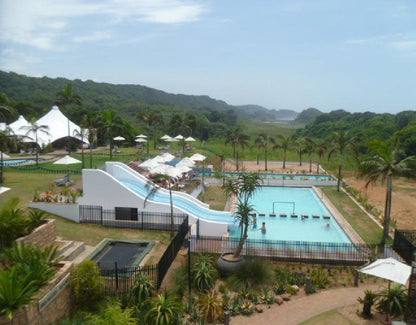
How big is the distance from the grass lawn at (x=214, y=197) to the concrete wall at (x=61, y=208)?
8.74 m

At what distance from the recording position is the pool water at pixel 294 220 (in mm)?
19469

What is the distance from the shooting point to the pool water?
766 inches

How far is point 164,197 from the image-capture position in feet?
66.0

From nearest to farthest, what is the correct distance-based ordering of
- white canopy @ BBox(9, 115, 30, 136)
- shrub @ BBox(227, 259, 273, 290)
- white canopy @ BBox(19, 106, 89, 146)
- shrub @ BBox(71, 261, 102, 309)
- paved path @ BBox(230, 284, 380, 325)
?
shrub @ BBox(71, 261, 102, 309), paved path @ BBox(230, 284, 380, 325), shrub @ BBox(227, 259, 273, 290), white canopy @ BBox(9, 115, 30, 136), white canopy @ BBox(19, 106, 89, 146)

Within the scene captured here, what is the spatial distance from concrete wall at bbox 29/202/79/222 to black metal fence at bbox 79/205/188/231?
348 millimetres

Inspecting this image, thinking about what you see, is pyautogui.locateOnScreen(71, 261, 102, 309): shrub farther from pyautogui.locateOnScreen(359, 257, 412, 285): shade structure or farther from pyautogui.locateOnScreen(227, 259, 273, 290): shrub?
pyautogui.locateOnScreen(359, 257, 412, 285): shade structure

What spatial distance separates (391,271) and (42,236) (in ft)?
40.1

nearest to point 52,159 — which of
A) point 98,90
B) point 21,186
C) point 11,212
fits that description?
point 21,186

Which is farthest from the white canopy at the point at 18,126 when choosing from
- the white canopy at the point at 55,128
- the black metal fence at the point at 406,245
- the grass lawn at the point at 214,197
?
the black metal fence at the point at 406,245

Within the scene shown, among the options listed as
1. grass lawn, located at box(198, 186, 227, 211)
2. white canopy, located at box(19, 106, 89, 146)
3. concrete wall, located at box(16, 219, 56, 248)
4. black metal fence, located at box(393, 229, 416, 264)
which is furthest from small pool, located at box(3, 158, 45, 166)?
black metal fence, located at box(393, 229, 416, 264)

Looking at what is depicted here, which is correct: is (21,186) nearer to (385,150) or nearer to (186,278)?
(186,278)

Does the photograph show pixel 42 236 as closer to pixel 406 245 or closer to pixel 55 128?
pixel 406 245

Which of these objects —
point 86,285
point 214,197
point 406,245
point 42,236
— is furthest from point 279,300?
point 214,197

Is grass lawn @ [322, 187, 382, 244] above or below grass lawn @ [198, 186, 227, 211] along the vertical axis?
below
